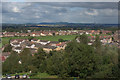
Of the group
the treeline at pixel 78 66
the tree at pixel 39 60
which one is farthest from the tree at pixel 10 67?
the tree at pixel 39 60

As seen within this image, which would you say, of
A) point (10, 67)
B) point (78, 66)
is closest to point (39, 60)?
point (10, 67)

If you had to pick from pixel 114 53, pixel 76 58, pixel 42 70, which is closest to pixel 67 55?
pixel 76 58

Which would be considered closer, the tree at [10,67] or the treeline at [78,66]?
the treeline at [78,66]

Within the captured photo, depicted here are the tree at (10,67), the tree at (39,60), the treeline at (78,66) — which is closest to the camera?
the treeline at (78,66)

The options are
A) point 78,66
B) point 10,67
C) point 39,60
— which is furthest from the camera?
point 39,60

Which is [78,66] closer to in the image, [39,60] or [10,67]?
[39,60]

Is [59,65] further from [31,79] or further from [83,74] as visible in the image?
[31,79]

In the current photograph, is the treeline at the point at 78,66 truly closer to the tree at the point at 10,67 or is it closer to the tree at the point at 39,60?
the tree at the point at 10,67

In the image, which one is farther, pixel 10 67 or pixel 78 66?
pixel 10 67

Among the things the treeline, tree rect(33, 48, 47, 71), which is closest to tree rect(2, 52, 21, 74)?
the treeline

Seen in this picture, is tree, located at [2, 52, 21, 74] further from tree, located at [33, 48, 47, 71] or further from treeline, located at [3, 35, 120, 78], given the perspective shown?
tree, located at [33, 48, 47, 71]

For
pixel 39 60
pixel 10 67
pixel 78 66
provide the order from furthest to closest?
pixel 39 60 < pixel 10 67 < pixel 78 66
